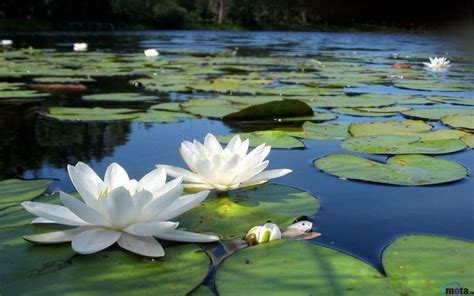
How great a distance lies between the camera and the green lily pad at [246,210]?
0.83 meters

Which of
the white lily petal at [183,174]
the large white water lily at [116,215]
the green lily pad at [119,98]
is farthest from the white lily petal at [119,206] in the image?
the green lily pad at [119,98]

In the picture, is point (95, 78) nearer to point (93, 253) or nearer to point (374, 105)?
point (374, 105)

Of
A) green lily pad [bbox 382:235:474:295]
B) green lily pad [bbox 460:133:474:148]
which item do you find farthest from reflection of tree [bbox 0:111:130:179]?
green lily pad [bbox 460:133:474:148]

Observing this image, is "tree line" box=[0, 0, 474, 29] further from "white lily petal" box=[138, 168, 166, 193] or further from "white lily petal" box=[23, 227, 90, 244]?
"white lily petal" box=[23, 227, 90, 244]

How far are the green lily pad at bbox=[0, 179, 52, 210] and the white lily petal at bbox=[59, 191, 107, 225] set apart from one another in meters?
0.29

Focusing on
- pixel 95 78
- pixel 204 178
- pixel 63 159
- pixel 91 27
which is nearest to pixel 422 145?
pixel 204 178

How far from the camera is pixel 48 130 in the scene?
5.78 feet

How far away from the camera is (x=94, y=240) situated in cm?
71

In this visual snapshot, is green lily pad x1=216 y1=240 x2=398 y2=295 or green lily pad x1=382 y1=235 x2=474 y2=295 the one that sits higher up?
green lily pad x1=382 y1=235 x2=474 y2=295

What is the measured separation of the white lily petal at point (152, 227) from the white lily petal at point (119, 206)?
0.06 feet

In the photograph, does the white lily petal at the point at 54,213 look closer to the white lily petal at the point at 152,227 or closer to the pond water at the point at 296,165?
the white lily petal at the point at 152,227

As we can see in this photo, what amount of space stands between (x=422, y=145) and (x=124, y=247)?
1021mm

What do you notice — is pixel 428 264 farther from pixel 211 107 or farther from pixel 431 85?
pixel 431 85

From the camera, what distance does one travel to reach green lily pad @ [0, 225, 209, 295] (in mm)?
613
